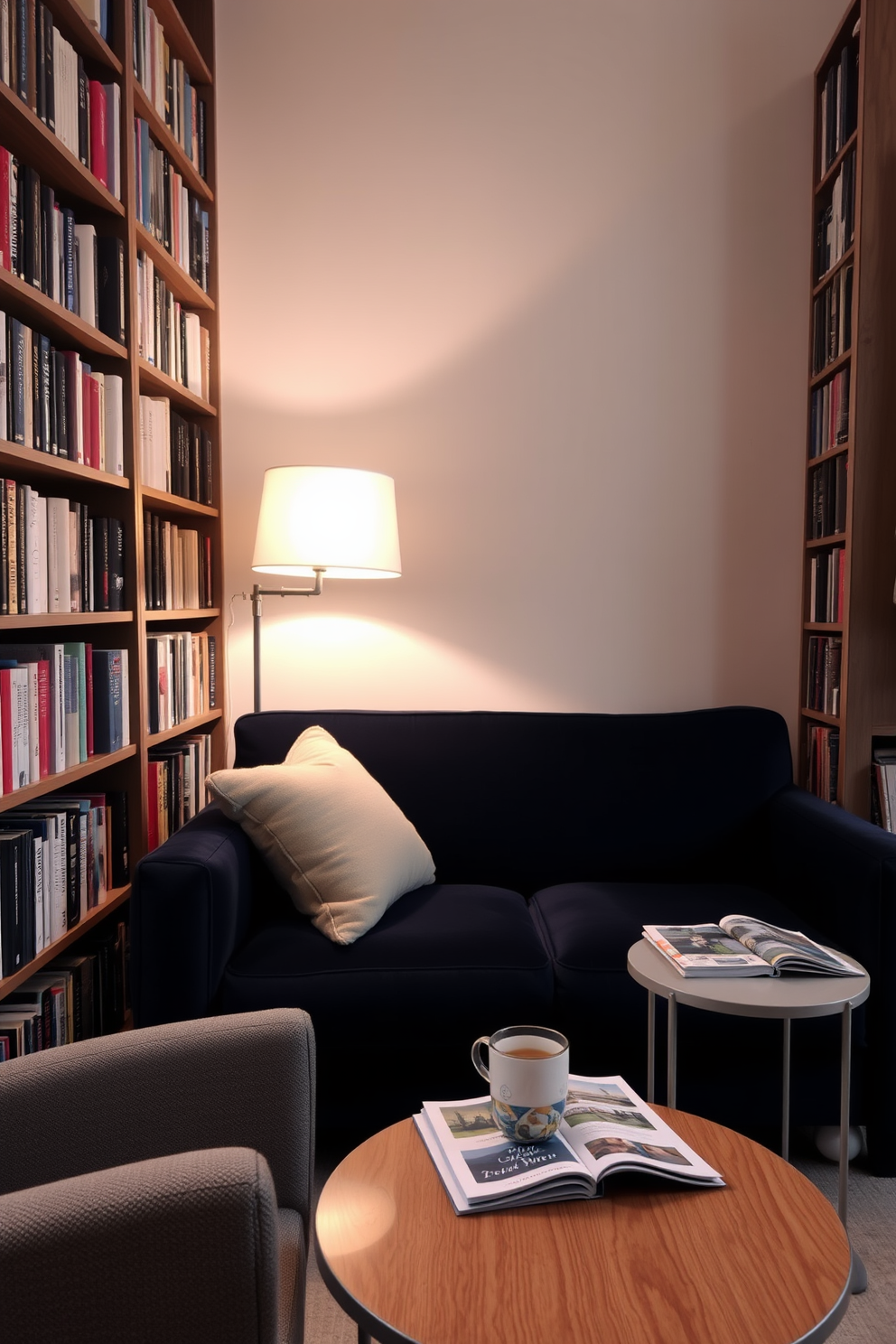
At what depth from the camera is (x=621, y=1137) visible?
1.16 meters

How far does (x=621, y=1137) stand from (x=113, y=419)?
5.84 feet

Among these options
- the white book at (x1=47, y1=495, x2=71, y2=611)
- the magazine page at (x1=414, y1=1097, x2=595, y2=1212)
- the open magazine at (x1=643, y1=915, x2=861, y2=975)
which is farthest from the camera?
the white book at (x1=47, y1=495, x2=71, y2=611)

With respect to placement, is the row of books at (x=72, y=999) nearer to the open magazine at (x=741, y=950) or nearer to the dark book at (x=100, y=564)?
the dark book at (x=100, y=564)

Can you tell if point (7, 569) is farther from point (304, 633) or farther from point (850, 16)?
point (850, 16)

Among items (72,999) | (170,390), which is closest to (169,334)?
(170,390)

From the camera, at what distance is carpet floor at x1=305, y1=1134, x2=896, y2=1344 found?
154cm

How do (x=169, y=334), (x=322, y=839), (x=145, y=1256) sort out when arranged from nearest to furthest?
(x=145, y=1256), (x=322, y=839), (x=169, y=334)

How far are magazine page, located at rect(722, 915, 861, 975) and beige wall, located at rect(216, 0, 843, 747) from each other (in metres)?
1.30

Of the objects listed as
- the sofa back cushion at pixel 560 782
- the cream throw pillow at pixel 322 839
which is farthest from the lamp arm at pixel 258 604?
the cream throw pillow at pixel 322 839

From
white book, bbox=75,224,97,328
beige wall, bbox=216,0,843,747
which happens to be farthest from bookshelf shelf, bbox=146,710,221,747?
white book, bbox=75,224,97,328

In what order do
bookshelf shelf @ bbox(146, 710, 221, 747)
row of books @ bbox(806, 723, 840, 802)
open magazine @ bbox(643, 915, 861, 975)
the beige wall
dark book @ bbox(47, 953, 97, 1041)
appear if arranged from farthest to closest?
the beige wall
row of books @ bbox(806, 723, 840, 802)
bookshelf shelf @ bbox(146, 710, 221, 747)
dark book @ bbox(47, 953, 97, 1041)
open magazine @ bbox(643, 915, 861, 975)

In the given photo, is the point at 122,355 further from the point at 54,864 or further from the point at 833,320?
the point at 833,320

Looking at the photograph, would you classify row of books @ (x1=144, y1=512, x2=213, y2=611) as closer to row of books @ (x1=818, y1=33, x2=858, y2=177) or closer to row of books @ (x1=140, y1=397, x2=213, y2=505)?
row of books @ (x1=140, y1=397, x2=213, y2=505)

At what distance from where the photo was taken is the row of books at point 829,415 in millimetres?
2648
